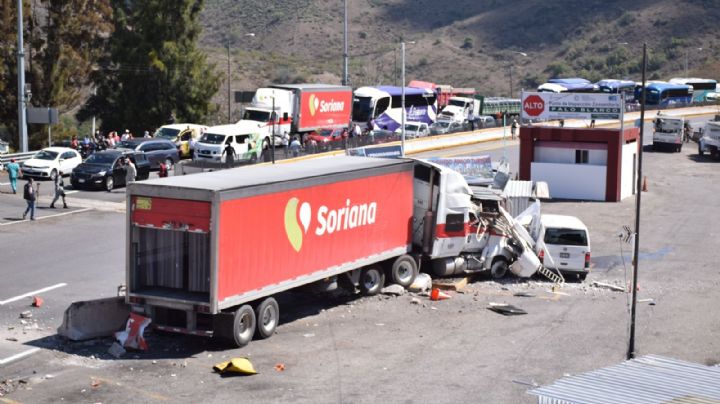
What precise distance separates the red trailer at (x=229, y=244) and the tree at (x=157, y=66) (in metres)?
42.8

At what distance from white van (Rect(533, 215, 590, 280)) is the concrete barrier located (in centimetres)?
1252

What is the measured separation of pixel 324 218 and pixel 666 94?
75428mm

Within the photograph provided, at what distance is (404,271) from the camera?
26.7 metres

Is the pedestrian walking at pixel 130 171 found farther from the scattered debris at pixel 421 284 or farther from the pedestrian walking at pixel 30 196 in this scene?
the scattered debris at pixel 421 284

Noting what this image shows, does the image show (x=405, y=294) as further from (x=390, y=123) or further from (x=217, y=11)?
(x=217, y=11)

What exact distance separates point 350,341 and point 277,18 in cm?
12111

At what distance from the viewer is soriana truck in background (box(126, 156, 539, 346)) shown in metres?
20.5

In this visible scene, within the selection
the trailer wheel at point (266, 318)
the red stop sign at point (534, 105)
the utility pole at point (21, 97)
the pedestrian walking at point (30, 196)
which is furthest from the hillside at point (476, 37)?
the trailer wheel at point (266, 318)

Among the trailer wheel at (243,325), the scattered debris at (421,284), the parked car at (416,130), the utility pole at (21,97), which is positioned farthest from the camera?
the parked car at (416,130)

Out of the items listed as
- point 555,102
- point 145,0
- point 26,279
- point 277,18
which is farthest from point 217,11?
point 26,279

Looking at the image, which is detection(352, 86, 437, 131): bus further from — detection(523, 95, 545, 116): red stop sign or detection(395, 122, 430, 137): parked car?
detection(523, 95, 545, 116): red stop sign

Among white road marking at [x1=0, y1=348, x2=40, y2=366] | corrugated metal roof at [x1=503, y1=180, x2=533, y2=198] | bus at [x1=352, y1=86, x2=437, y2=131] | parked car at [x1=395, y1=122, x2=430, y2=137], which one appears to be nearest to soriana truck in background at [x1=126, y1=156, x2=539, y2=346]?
white road marking at [x1=0, y1=348, x2=40, y2=366]

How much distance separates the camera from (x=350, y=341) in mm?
22031

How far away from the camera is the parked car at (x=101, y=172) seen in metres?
41.4
